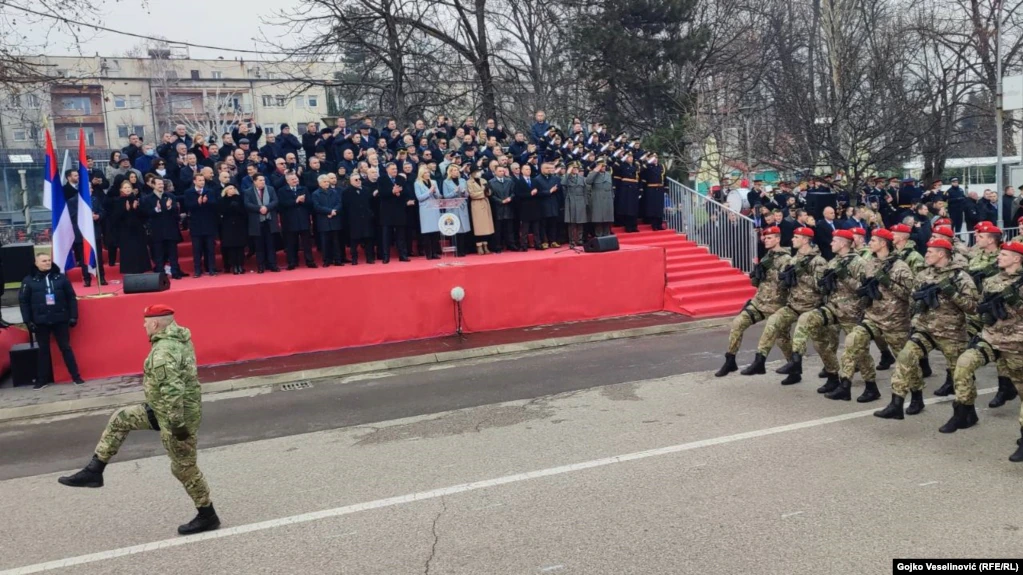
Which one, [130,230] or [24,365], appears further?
[130,230]

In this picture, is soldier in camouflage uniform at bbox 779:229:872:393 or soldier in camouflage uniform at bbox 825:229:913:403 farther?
soldier in camouflage uniform at bbox 779:229:872:393

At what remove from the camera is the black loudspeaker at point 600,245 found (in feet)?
49.6

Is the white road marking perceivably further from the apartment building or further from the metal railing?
the apartment building

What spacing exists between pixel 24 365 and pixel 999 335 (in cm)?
1217

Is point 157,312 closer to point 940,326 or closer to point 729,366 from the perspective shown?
point 729,366

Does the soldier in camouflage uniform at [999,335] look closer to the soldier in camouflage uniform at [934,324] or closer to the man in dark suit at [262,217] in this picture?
the soldier in camouflage uniform at [934,324]

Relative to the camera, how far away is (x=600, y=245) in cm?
1509

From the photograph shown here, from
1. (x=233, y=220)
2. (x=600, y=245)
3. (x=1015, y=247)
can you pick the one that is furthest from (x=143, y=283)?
A: (x=1015, y=247)

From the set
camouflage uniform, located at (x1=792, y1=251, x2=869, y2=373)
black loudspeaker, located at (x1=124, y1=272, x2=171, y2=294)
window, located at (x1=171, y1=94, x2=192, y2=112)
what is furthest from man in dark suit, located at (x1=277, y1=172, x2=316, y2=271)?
window, located at (x1=171, y1=94, x2=192, y2=112)

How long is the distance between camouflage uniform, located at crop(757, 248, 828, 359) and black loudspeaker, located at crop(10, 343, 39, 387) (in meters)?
10.0

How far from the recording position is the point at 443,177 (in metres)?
15.8

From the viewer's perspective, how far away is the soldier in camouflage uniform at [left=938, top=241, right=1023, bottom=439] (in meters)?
6.84

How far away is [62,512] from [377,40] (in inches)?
813

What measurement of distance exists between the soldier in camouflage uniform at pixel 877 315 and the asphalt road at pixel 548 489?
1.17 ft
